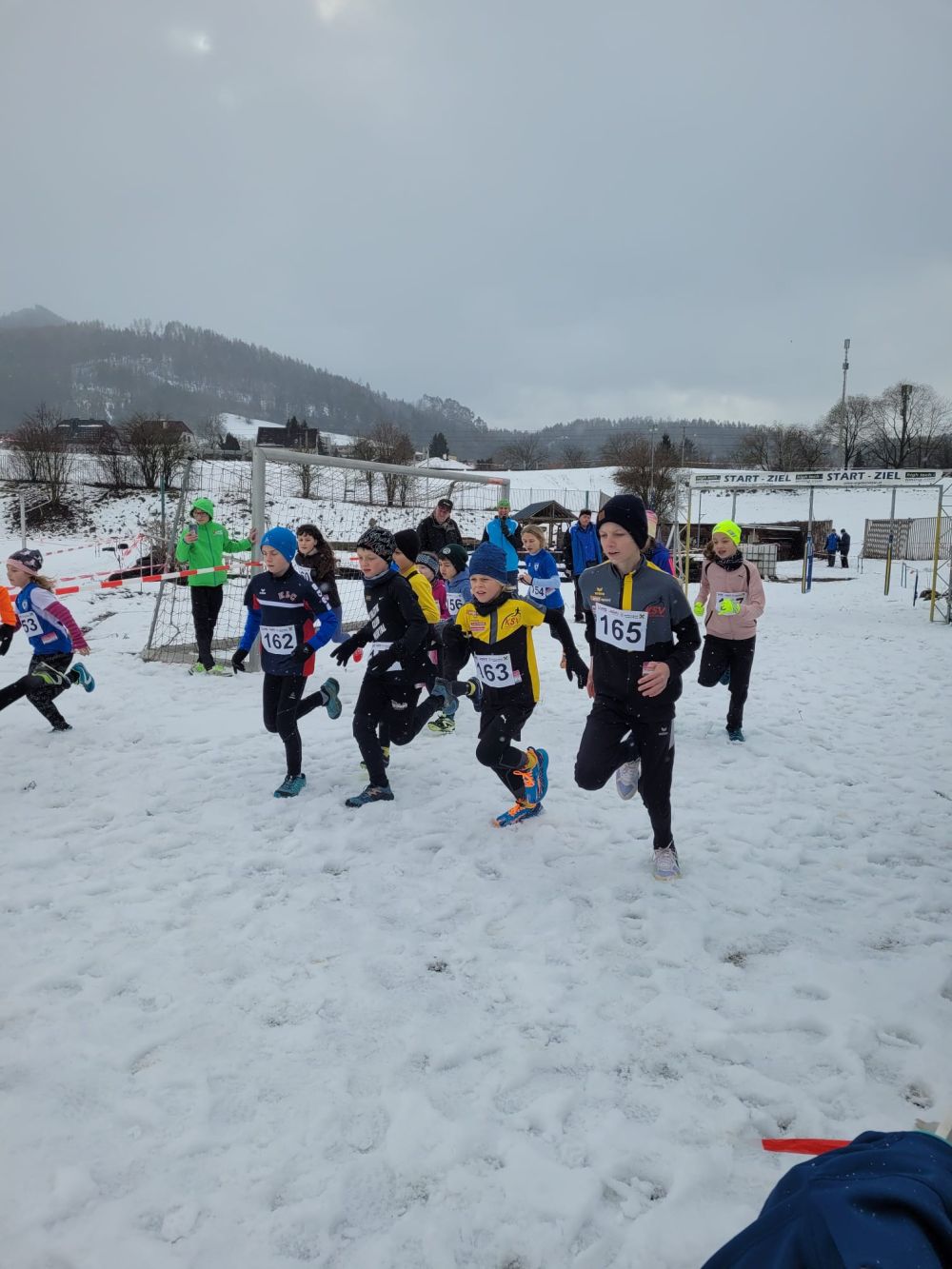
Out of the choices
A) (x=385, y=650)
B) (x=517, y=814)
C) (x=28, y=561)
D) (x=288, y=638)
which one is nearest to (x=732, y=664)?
(x=517, y=814)

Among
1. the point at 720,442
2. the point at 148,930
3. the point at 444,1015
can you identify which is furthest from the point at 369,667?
the point at 720,442

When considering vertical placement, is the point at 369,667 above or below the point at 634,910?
above

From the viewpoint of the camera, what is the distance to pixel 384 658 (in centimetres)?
495

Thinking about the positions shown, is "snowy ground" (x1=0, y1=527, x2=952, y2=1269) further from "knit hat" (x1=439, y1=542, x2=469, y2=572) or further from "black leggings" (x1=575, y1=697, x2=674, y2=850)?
"knit hat" (x1=439, y1=542, x2=469, y2=572)

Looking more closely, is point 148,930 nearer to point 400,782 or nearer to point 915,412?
point 400,782

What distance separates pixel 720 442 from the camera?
88250 millimetres

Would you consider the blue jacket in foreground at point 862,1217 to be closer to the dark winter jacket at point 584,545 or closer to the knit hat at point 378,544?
the knit hat at point 378,544

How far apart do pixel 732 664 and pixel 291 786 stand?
409 cm

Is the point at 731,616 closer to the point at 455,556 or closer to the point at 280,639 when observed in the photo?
the point at 455,556

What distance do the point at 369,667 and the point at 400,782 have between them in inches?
40.7

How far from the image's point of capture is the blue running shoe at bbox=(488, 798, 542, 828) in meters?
4.66

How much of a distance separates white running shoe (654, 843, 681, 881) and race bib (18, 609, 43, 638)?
550cm

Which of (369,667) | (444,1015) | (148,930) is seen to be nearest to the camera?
(444,1015)

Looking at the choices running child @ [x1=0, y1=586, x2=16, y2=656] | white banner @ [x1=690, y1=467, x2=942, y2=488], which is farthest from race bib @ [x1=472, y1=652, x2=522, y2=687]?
white banner @ [x1=690, y1=467, x2=942, y2=488]
